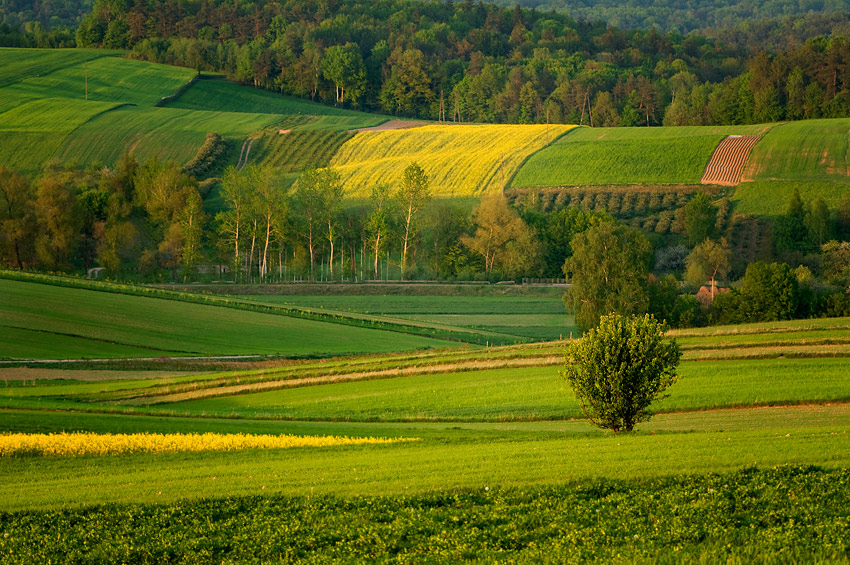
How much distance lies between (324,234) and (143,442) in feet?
260

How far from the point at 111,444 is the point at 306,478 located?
983 centimetres

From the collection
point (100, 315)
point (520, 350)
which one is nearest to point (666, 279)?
point (520, 350)

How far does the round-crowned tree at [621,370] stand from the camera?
29328 millimetres

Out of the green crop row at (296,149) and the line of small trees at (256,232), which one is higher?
the green crop row at (296,149)

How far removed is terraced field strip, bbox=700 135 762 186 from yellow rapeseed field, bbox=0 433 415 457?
97.8 metres

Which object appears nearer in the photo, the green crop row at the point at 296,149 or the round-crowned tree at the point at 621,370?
the round-crowned tree at the point at 621,370

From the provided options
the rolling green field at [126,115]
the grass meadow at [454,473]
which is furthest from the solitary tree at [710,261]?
the rolling green field at [126,115]

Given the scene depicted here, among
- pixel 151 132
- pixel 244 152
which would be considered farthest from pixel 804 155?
pixel 151 132

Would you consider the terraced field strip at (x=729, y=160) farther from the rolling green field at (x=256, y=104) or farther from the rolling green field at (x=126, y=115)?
the rolling green field at (x=256, y=104)

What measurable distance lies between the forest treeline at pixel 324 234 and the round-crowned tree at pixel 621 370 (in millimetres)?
54972

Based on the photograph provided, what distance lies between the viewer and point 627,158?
13025 cm

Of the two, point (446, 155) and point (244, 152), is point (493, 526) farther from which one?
point (244, 152)

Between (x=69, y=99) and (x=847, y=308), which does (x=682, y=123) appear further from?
(x=69, y=99)

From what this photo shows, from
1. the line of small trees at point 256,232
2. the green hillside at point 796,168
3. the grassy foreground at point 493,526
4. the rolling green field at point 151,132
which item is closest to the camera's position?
the grassy foreground at point 493,526
